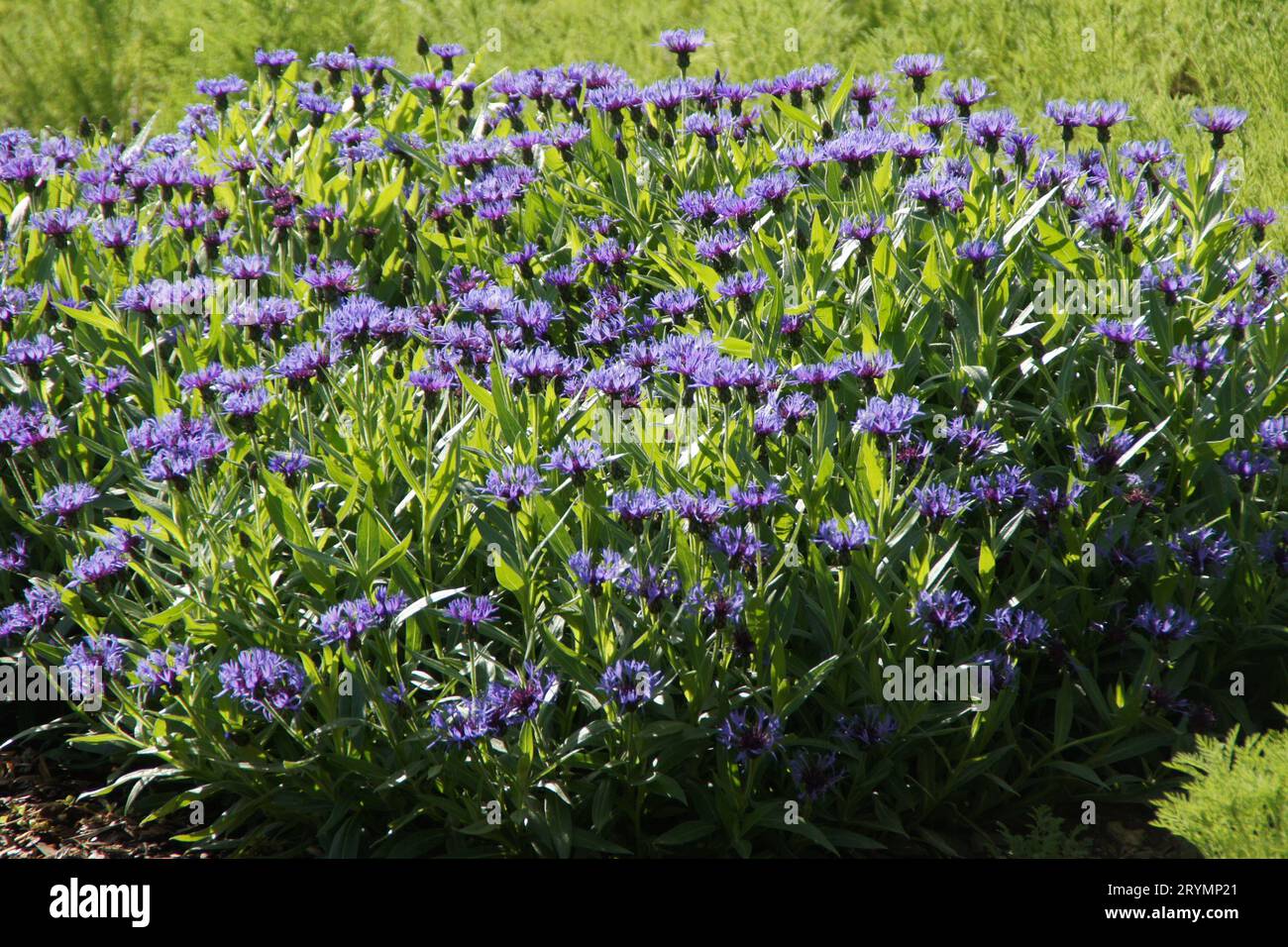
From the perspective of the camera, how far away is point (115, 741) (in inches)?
143

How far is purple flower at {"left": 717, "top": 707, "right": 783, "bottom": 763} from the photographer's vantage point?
3172mm

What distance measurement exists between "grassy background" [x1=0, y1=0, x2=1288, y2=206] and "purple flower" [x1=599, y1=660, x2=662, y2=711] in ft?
16.3

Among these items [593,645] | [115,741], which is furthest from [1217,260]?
[115,741]

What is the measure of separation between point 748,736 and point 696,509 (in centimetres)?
56

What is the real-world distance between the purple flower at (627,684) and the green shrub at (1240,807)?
3.98 ft

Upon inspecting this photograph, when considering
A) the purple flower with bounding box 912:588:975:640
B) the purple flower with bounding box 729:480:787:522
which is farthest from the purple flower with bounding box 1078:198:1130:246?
the purple flower with bounding box 729:480:787:522

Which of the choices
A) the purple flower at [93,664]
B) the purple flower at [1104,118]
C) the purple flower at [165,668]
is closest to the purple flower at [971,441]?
the purple flower at [1104,118]

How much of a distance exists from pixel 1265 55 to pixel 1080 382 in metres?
3.77

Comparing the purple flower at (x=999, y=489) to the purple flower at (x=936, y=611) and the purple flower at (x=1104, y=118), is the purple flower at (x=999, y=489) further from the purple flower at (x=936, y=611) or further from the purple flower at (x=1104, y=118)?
the purple flower at (x=1104, y=118)

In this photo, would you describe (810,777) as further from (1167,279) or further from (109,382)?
(109,382)

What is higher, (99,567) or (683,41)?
(683,41)

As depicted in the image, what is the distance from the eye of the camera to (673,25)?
32.3ft

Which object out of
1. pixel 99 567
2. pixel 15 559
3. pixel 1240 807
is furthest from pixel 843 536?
pixel 15 559

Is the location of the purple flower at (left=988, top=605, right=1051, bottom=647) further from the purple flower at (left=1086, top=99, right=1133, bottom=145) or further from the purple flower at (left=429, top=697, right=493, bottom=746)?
the purple flower at (left=1086, top=99, right=1133, bottom=145)
